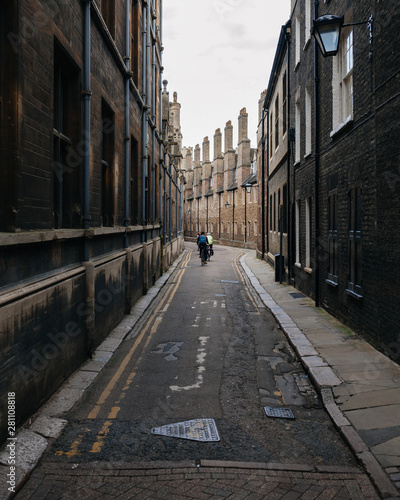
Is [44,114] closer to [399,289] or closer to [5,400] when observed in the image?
[5,400]

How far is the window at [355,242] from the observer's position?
29.9 feet

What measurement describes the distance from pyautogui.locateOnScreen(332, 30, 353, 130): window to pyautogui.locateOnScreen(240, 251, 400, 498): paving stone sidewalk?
4.70 m

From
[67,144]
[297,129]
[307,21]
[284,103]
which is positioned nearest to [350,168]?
[67,144]

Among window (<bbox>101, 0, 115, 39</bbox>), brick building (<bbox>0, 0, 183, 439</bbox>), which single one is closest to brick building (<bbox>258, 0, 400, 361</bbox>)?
brick building (<bbox>0, 0, 183, 439</bbox>)

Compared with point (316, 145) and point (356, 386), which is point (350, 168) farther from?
point (356, 386)

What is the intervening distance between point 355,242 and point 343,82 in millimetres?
3954

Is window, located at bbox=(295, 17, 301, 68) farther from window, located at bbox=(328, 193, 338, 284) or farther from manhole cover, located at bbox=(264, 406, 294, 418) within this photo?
manhole cover, located at bbox=(264, 406, 294, 418)

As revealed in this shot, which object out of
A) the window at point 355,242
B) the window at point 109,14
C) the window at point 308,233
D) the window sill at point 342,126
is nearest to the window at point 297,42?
the window at point 308,233

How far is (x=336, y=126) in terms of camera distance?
426 inches

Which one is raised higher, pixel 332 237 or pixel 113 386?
pixel 332 237

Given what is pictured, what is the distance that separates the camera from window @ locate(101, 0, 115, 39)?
1065 cm

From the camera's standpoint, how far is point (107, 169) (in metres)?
10.8

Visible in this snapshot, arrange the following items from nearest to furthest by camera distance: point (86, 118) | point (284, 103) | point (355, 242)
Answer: point (86, 118)
point (355, 242)
point (284, 103)

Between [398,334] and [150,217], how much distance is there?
503 inches
